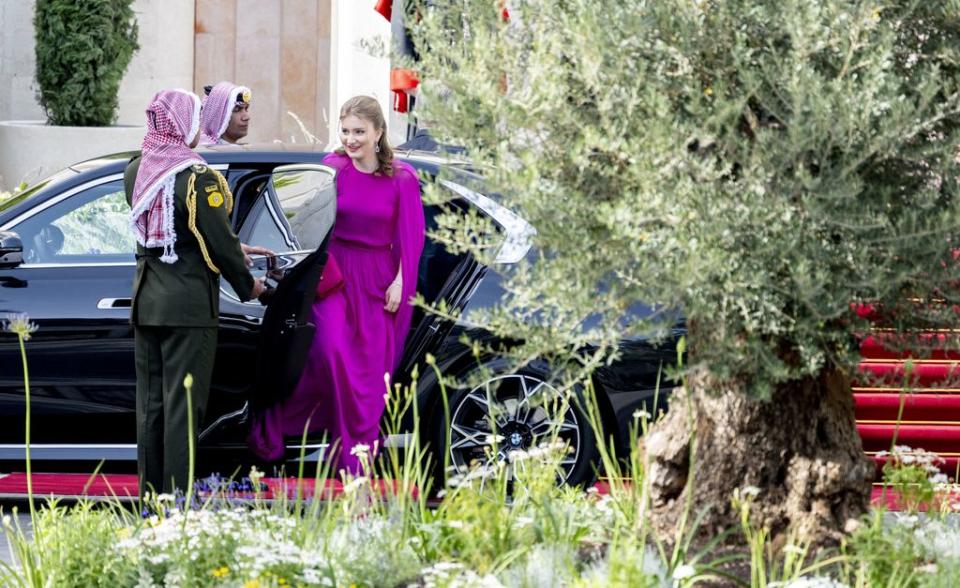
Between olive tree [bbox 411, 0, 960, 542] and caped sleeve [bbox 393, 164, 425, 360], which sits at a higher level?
olive tree [bbox 411, 0, 960, 542]

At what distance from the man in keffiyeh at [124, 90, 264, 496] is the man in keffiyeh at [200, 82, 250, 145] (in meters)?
0.41

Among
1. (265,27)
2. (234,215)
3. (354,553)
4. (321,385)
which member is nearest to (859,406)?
(321,385)

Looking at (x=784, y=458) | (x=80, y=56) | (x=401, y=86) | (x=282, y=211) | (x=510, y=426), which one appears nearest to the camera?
(x=784, y=458)

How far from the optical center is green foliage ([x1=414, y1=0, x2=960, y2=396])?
391 cm

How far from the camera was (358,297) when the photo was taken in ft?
23.0

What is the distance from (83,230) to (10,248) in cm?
35

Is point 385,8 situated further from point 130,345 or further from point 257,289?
point 257,289

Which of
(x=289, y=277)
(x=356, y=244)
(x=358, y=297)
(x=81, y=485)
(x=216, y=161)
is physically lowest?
(x=81, y=485)

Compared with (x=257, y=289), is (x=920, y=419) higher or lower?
lower

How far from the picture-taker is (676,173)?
13.2ft

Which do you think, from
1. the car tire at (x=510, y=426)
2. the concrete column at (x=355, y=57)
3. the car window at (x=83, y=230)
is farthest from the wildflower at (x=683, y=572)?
the concrete column at (x=355, y=57)

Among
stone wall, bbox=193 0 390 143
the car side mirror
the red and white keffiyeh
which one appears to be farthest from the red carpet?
stone wall, bbox=193 0 390 143

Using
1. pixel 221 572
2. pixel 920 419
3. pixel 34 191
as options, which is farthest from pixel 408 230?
pixel 221 572

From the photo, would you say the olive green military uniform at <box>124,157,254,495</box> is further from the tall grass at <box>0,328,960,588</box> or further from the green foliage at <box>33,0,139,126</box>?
the green foliage at <box>33,0,139,126</box>
